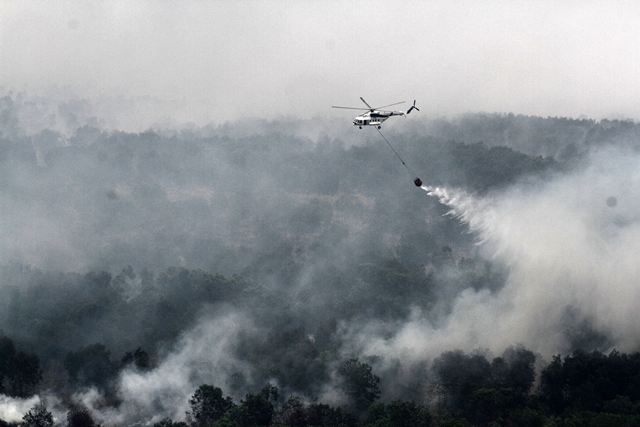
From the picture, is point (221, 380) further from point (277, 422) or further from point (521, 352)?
point (521, 352)

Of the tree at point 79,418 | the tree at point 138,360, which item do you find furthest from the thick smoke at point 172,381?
the tree at point 79,418

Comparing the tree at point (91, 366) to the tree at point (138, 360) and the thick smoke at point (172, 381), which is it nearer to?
the tree at point (138, 360)

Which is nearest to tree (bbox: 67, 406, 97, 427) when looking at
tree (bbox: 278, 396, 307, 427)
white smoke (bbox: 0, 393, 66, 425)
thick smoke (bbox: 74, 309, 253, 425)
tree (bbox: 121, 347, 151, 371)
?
white smoke (bbox: 0, 393, 66, 425)

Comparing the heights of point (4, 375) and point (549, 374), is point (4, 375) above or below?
above

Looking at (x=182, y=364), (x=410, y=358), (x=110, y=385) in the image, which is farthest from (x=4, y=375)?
(x=410, y=358)

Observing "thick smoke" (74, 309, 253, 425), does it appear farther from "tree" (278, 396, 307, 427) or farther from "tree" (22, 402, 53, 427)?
"tree" (278, 396, 307, 427)

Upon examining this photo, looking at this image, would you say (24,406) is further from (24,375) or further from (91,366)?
(91,366)
